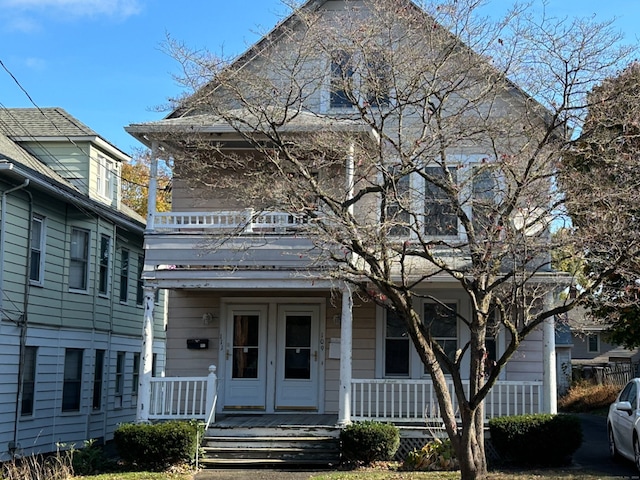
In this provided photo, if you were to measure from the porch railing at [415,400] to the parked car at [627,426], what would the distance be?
1377mm

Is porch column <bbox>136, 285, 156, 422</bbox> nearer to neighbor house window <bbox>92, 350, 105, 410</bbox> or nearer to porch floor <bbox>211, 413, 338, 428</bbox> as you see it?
porch floor <bbox>211, 413, 338, 428</bbox>

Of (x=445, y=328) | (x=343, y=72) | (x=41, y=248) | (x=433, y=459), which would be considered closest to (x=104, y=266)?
(x=41, y=248)

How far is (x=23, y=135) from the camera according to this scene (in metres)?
21.2

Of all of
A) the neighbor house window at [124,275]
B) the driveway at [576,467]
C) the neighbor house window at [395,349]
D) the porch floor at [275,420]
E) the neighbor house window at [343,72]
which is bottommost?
the driveway at [576,467]

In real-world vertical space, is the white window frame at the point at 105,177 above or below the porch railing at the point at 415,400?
above

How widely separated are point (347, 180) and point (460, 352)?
4.47 m

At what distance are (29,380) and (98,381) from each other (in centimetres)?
365

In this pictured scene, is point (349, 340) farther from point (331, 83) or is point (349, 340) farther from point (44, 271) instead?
point (44, 271)

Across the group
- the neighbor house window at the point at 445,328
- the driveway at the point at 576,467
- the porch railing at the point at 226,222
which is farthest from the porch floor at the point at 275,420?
the porch railing at the point at 226,222

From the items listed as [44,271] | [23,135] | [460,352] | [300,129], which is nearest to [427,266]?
[300,129]

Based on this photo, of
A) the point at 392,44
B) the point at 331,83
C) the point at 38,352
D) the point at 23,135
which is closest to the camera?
the point at 392,44

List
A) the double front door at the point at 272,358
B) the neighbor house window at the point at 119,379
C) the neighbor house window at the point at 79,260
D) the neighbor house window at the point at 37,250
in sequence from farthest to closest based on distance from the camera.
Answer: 1. the neighbor house window at the point at 119,379
2. the neighbor house window at the point at 79,260
3. the neighbor house window at the point at 37,250
4. the double front door at the point at 272,358

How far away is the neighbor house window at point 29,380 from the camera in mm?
18125

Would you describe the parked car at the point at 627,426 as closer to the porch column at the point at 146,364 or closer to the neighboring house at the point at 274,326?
the neighboring house at the point at 274,326
